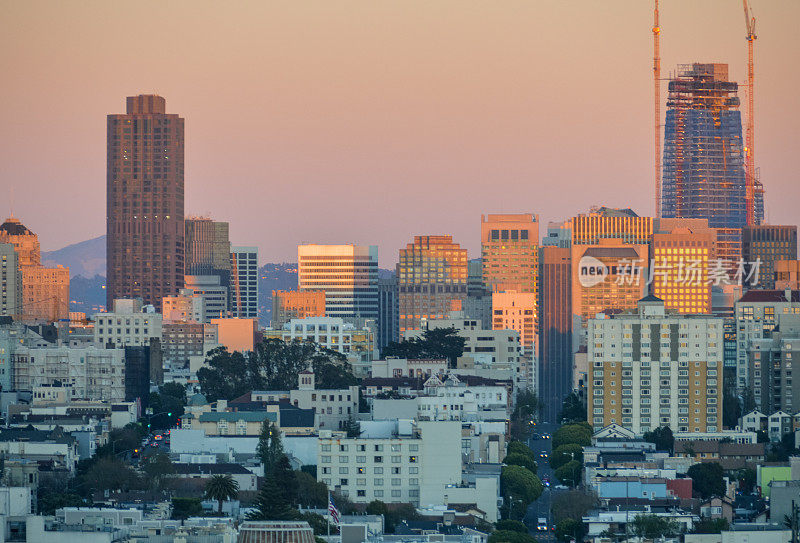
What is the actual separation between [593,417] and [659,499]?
45.1 meters

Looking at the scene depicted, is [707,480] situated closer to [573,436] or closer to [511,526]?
[511,526]

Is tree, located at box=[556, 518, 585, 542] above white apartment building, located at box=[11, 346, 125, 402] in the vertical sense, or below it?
below

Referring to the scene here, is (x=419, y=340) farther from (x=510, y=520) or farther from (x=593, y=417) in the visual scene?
(x=510, y=520)

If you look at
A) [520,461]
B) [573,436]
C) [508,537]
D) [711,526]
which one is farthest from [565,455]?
[508,537]

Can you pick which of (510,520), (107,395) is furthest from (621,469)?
(107,395)

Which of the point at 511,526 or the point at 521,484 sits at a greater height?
the point at 521,484

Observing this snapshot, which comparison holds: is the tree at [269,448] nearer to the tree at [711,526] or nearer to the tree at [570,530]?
the tree at [570,530]

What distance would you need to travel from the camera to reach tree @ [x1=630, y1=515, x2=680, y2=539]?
101m

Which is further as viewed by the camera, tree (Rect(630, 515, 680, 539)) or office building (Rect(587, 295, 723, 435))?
office building (Rect(587, 295, 723, 435))

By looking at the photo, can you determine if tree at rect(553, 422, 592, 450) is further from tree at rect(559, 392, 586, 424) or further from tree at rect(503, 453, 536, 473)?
tree at rect(559, 392, 586, 424)

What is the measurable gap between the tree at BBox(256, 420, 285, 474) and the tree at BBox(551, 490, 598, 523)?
54.9 ft

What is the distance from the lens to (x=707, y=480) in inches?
4847

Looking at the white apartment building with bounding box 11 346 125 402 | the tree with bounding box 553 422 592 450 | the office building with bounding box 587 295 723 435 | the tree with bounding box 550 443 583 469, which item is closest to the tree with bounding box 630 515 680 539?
the tree with bounding box 550 443 583 469

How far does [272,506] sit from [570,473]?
34296 millimetres
